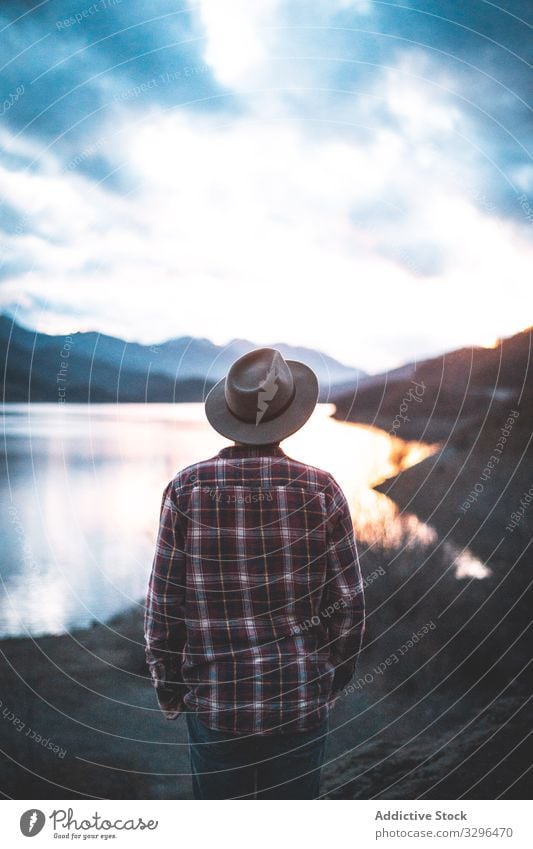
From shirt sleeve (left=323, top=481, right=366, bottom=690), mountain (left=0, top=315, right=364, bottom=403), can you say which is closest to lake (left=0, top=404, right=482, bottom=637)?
mountain (left=0, top=315, right=364, bottom=403)

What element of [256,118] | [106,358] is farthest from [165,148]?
[106,358]

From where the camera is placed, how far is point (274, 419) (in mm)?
1630

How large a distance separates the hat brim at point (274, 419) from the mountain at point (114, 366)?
0.75 metres

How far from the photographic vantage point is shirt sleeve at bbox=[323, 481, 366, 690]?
1.56 meters

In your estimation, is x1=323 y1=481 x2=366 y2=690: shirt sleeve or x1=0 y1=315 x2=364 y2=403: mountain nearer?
x1=323 y1=481 x2=366 y2=690: shirt sleeve

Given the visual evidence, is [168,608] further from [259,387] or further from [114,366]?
[114,366]

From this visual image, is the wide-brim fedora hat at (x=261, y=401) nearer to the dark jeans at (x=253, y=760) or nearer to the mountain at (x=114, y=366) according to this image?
the dark jeans at (x=253, y=760)

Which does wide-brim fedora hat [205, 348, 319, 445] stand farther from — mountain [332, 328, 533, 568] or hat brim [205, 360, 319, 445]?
mountain [332, 328, 533, 568]

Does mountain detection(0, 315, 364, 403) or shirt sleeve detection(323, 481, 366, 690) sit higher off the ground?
mountain detection(0, 315, 364, 403)

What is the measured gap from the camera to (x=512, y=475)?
2.91 metres

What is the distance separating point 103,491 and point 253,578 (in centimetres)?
186
